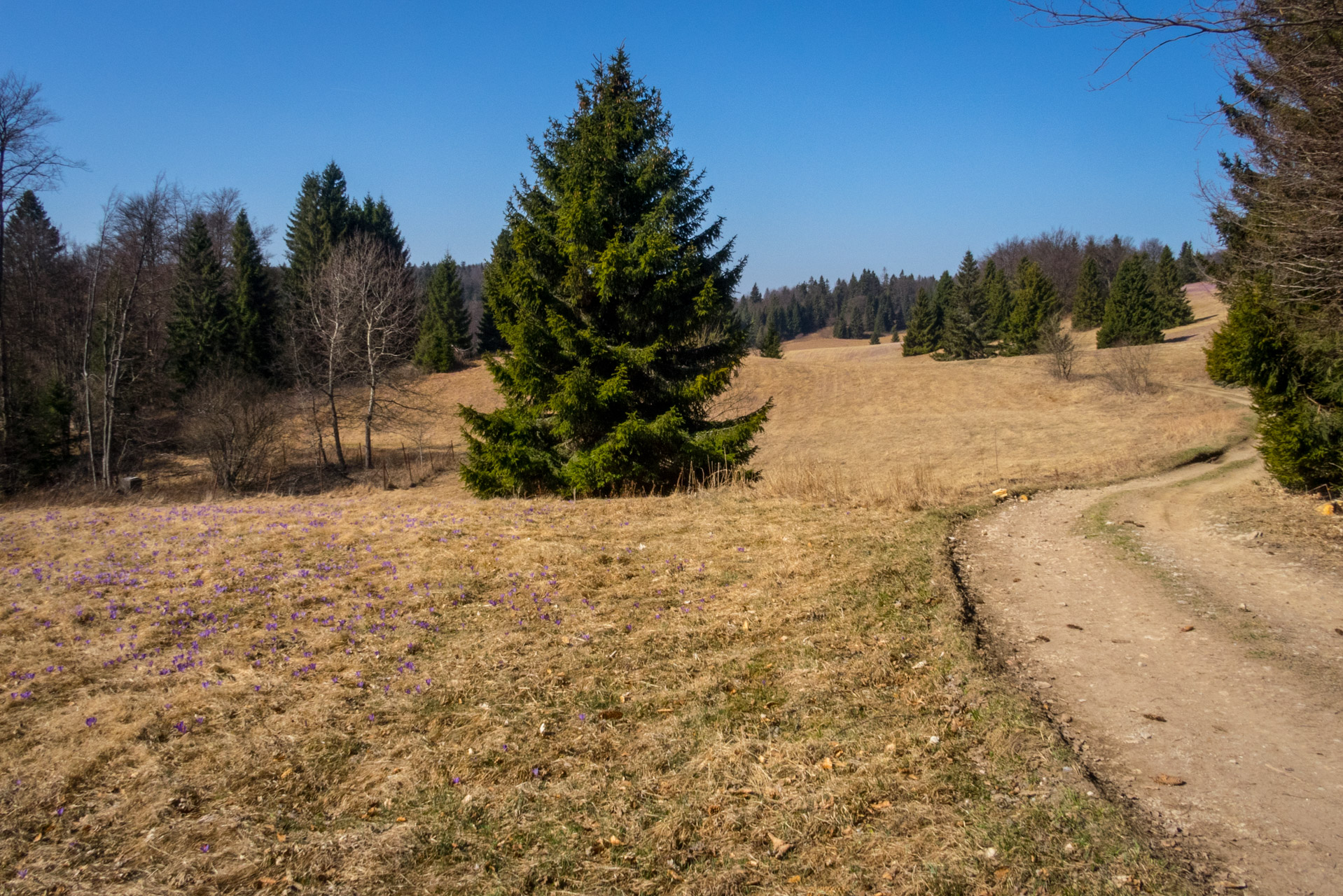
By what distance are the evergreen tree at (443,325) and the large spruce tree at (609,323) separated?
131ft

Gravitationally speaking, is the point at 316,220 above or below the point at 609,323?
above

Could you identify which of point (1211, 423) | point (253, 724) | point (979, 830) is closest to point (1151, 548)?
point (979, 830)

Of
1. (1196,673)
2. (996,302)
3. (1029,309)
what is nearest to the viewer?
(1196,673)

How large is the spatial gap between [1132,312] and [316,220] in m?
58.9

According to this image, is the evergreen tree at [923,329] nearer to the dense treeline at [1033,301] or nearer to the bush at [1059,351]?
the dense treeline at [1033,301]

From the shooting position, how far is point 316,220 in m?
48.4

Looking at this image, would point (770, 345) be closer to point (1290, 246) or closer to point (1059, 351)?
point (1059, 351)

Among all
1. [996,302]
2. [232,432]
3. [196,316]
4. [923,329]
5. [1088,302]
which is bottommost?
[232,432]

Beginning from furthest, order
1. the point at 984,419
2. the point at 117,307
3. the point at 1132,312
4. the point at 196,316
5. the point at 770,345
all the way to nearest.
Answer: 1. the point at 770,345
2. the point at 1132,312
3. the point at 196,316
4. the point at 984,419
5. the point at 117,307

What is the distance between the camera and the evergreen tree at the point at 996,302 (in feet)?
187

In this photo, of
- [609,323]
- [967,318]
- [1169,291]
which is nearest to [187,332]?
[609,323]

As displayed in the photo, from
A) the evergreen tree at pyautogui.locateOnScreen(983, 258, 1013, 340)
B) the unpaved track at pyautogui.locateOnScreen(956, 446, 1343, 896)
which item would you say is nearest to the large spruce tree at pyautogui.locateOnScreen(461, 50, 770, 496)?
the unpaved track at pyautogui.locateOnScreen(956, 446, 1343, 896)

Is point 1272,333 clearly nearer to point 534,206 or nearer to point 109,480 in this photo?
point 534,206

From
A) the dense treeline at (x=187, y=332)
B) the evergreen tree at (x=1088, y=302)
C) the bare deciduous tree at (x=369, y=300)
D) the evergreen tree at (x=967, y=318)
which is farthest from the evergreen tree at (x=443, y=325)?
the evergreen tree at (x=1088, y=302)
